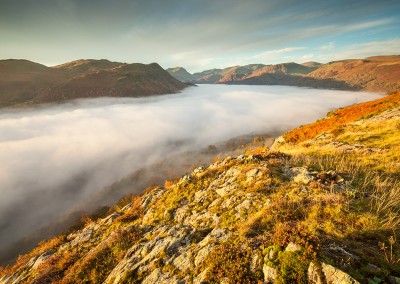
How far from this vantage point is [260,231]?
8031 millimetres

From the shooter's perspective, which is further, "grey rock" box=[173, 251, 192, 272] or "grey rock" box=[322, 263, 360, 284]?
"grey rock" box=[173, 251, 192, 272]

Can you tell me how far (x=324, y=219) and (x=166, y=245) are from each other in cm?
712

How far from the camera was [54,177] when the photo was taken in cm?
18075

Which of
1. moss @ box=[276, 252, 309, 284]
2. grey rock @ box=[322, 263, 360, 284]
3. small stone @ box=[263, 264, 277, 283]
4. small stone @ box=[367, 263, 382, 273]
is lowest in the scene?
small stone @ box=[263, 264, 277, 283]

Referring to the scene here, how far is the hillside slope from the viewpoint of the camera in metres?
5.82

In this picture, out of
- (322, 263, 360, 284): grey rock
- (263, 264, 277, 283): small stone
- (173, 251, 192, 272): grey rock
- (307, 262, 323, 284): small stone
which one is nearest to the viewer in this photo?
(322, 263, 360, 284): grey rock

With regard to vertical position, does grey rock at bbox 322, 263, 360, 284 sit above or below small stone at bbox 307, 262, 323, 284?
above

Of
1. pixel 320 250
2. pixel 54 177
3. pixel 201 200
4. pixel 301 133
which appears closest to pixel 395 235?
pixel 320 250

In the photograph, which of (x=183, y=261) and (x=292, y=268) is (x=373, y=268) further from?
(x=183, y=261)

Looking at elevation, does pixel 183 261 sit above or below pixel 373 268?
below

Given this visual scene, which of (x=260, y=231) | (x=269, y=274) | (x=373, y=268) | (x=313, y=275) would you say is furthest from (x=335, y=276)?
(x=260, y=231)

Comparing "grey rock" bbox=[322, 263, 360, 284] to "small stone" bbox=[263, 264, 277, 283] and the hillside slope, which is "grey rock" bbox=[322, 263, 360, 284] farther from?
"small stone" bbox=[263, 264, 277, 283]

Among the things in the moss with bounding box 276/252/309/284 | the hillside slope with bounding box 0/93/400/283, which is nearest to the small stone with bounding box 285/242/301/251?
the hillside slope with bounding box 0/93/400/283

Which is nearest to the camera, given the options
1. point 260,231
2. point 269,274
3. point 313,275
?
point 313,275
